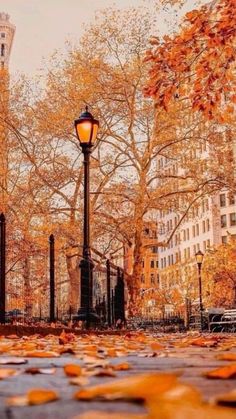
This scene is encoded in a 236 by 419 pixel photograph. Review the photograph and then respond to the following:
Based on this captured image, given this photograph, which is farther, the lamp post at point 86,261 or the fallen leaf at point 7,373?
the lamp post at point 86,261

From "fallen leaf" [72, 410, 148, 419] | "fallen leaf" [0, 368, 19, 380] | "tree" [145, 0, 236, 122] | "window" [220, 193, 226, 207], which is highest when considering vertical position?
"window" [220, 193, 226, 207]

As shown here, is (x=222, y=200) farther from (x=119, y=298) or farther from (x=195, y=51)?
(x=195, y=51)

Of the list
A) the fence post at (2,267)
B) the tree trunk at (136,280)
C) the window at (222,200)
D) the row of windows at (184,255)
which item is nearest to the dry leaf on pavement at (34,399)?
the fence post at (2,267)

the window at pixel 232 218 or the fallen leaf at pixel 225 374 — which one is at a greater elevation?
the window at pixel 232 218

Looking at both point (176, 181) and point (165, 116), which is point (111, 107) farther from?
point (176, 181)

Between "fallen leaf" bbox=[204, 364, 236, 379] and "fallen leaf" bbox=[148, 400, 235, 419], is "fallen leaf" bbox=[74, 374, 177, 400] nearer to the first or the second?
"fallen leaf" bbox=[148, 400, 235, 419]

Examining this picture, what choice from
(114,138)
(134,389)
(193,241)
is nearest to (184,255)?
(193,241)

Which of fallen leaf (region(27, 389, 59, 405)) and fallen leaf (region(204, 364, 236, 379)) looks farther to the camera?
fallen leaf (region(204, 364, 236, 379))

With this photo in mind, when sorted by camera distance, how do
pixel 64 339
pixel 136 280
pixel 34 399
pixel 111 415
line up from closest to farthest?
pixel 111 415, pixel 34 399, pixel 64 339, pixel 136 280

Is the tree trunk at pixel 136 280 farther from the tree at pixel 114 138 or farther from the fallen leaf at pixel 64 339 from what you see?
the fallen leaf at pixel 64 339

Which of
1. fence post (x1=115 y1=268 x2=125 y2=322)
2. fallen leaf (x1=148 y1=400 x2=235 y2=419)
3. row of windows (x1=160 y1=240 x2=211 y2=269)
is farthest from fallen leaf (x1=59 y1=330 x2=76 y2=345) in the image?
row of windows (x1=160 y1=240 x2=211 y2=269)

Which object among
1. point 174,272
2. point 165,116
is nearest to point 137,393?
point 165,116

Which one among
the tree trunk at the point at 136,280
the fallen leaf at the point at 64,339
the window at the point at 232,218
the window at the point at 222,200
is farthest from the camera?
the window at the point at 232,218

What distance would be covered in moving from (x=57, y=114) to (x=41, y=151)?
2.80m
